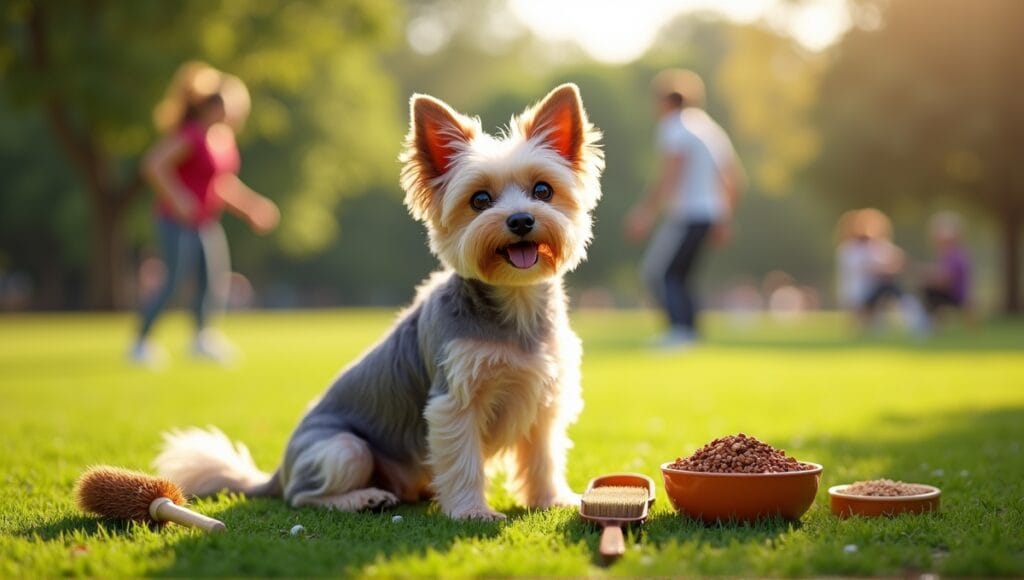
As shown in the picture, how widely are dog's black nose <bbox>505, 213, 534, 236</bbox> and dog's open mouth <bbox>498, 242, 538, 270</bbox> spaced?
0.09 metres

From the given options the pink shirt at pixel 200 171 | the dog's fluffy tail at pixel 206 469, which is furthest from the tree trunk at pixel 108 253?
the dog's fluffy tail at pixel 206 469

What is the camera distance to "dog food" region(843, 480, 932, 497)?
495cm

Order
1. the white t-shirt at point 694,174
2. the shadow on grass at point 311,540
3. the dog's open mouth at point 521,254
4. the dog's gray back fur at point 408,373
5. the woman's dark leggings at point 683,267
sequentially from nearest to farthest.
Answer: the shadow on grass at point 311,540, the dog's open mouth at point 521,254, the dog's gray back fur at point 408,373, the white t-shirt at point 694,174, the woman's dark leggings at point 683,267

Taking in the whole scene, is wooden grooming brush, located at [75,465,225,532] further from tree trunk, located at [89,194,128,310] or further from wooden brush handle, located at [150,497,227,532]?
tree trunk, located at [89,194,128,310]

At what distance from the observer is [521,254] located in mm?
5188

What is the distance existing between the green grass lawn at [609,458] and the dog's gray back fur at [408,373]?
0.36 meters

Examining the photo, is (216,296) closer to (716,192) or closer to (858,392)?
(716,192)

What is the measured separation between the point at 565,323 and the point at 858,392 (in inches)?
269

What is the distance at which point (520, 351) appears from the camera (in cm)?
523

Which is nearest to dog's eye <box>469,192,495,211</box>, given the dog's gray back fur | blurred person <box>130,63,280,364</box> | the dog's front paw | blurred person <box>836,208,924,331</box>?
the dog's gray back fur

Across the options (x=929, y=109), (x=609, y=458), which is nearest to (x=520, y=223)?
(x=609, y=458)

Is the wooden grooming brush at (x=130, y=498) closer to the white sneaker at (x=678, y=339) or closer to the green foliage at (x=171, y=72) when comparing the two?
the white sneaker at (x=678, y=339)

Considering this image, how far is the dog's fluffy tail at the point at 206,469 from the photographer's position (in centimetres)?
584

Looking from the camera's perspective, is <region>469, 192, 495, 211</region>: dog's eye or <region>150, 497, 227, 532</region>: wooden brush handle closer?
<region>150, 497, 227, 532</region>: wooden brush handle
